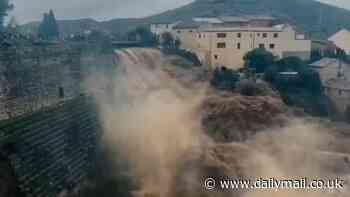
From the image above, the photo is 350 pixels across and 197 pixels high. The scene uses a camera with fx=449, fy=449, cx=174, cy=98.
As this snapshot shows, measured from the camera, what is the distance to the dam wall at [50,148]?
12530mm

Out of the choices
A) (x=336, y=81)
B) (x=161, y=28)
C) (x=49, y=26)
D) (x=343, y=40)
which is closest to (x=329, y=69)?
(x=336, y=81)

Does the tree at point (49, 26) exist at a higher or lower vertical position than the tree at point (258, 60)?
higher

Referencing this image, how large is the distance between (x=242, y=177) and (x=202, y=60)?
67.1ft

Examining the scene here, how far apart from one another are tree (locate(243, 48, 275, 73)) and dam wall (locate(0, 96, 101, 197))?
16.9m

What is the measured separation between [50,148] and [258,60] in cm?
2080

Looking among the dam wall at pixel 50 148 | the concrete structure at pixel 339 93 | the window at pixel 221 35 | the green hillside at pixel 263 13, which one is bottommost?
the concrete structure at pixel 339 93

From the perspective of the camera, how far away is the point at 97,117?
19219mm

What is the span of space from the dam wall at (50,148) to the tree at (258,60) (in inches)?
664

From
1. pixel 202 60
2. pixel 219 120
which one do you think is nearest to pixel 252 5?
pixel 202 60

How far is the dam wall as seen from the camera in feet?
41.1

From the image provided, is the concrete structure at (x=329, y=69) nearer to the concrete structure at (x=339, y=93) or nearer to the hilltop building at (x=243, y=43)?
the concrete structure at (x=339, y=93)

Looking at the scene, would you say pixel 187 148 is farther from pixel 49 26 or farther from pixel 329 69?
pixel 49 26

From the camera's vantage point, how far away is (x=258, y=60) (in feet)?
105

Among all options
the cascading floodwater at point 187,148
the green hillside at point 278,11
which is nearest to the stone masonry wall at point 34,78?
the cascading floodwater at point 187,148
